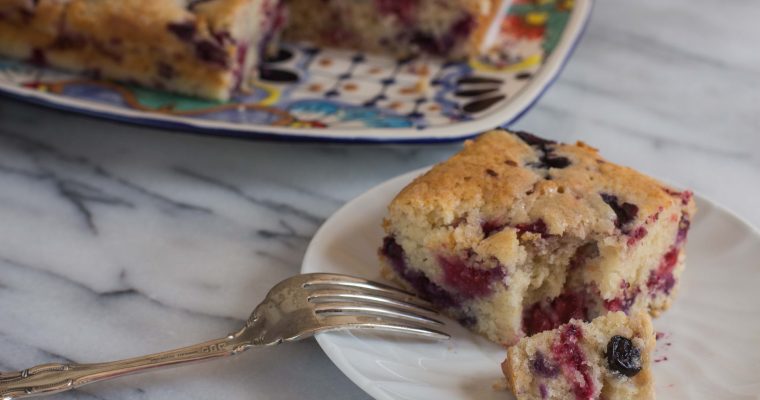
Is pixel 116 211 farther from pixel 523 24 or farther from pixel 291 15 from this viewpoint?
pixel 523 24

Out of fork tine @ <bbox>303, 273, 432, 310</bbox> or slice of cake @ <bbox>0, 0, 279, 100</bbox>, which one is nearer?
fork tine @ <bbox>303, 273, 432, 310</bbox>

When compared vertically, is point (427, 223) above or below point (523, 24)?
below

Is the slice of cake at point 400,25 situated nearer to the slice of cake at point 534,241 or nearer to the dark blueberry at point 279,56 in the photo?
the dark blueberry at point 279,56

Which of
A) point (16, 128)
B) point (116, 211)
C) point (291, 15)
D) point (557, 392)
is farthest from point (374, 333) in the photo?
point (291, 15)

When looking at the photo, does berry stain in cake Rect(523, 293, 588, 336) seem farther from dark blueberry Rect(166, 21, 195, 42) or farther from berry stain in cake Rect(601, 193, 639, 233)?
dark blueberry Rect(166, 21, 195, 42)

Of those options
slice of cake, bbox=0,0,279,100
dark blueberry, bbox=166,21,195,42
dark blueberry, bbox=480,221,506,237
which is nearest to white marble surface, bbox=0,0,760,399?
slice of cake, bbox=0,0,279,100

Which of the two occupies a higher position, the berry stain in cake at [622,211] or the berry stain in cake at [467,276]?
the berry stain in cake at [622,211]

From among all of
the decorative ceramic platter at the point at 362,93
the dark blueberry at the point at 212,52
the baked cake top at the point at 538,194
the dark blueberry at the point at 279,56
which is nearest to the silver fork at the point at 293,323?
the baked cake top at the point at 538,194
